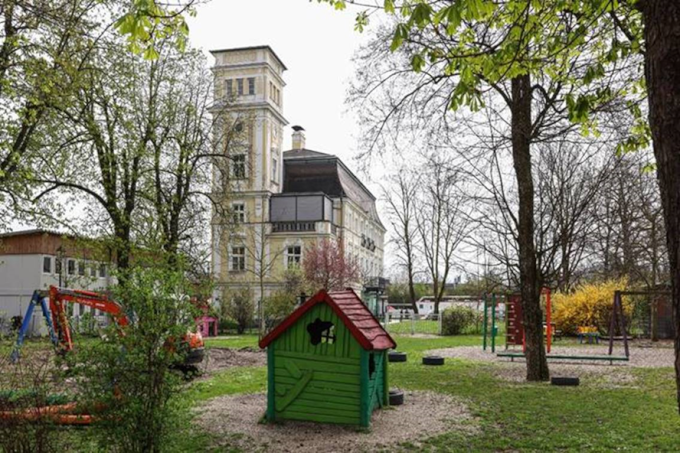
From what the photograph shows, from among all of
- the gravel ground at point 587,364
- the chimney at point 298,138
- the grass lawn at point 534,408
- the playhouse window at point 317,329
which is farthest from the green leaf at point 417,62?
the chimney at point 298,138

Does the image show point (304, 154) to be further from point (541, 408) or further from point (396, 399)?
point (541, 408)

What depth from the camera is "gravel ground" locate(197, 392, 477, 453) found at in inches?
292

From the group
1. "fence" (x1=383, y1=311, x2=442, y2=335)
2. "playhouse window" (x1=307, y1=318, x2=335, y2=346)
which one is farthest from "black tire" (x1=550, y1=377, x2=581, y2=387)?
"fence" (x1=383, y1=311, x2=442, y2=335)

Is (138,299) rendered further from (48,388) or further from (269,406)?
(269,406)

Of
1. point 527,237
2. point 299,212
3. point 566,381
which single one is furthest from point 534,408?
point 299,212

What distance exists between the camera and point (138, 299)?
5.61 m

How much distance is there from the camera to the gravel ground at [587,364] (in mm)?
13742

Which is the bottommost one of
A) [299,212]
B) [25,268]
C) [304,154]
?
[25,268]

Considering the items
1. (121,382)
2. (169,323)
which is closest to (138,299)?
(169,323)

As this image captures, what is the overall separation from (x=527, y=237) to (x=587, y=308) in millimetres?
15929

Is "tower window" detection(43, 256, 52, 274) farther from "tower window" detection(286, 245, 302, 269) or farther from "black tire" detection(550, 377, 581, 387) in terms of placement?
"black tire" detection(550, 377, 581, 387)

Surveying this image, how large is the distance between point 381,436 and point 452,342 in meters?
18.4

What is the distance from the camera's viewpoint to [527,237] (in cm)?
1302

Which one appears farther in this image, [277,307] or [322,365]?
[277,307]
